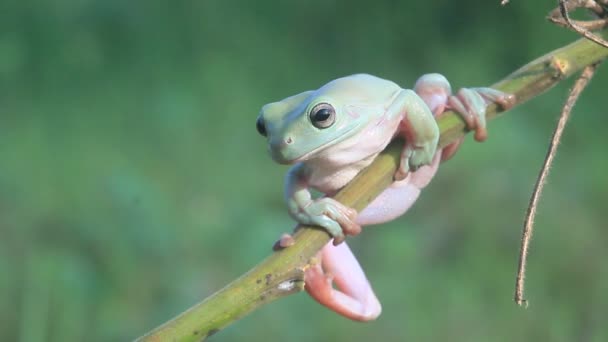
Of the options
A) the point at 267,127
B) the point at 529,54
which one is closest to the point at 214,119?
the point at 529,54

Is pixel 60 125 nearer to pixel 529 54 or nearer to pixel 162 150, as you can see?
pixel 162 150

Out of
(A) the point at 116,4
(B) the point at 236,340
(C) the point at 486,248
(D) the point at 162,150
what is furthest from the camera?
(A) the point at 116,4

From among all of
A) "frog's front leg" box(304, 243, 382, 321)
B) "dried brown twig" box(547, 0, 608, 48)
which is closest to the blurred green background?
"frog's front leg" box(304, 243, 382, 321)

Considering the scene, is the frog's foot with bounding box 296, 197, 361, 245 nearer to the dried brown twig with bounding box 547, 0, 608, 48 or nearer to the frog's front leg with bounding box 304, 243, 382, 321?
the frog's front leg with bounding box 304, 243, 382, 321

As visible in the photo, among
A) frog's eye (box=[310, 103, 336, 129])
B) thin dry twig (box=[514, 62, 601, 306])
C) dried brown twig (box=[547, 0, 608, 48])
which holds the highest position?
dried brown twig (box=[547, 0, 608, 48])

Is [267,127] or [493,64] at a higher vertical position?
[267,127]
